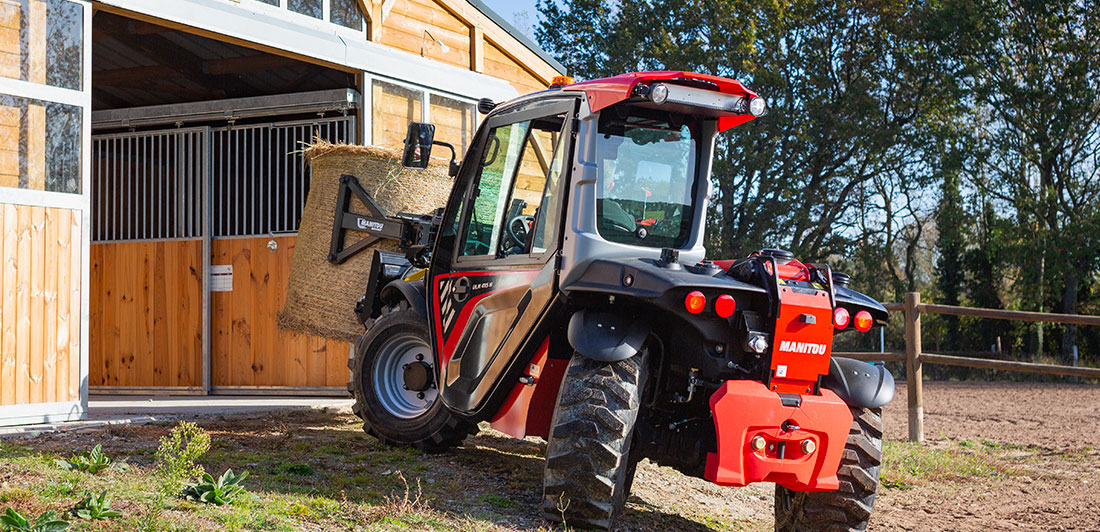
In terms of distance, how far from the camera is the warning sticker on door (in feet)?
33.8

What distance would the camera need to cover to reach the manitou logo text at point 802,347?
14.5ft

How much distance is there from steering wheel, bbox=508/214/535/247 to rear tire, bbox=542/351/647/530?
1205mm

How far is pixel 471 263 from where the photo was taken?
18.5 feet

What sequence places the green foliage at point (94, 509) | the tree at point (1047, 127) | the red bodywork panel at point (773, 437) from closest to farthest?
the green foliage at point (94, 509), the red bodywork panel at point (773, 437), the tree at point (1047, 127)

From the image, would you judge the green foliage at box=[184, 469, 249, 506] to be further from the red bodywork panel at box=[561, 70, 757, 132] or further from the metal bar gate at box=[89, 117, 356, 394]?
the metal bar gate at box=[89, 117, 356, 394]

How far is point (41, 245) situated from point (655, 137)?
447 cm

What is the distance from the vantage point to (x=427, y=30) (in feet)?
32.3

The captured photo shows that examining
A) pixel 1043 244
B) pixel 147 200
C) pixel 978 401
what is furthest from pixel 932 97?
pixel 147 200

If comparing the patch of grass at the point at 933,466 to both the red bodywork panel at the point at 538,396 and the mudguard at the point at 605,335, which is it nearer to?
the red bodywork panel at the point at 538,396

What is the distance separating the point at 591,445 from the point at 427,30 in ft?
21.3

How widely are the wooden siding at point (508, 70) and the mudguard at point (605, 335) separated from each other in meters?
6.31

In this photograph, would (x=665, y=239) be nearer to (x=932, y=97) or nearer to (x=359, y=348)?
(x=359, y=348)

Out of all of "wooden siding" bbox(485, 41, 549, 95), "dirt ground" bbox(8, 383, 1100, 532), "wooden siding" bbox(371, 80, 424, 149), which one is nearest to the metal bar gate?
"wooden siding" bbox(371, 80, 424, 149)

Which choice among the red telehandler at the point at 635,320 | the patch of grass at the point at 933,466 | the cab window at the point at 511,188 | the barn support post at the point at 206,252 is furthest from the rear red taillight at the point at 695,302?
the barn support post at the point at 206,252
